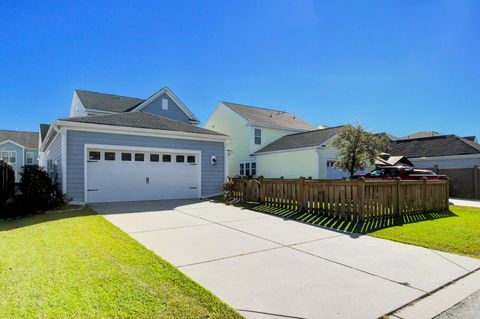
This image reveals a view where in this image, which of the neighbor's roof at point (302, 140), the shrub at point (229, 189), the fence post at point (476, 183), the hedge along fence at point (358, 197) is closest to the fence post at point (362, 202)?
the hedge along fence at point (358, 197)

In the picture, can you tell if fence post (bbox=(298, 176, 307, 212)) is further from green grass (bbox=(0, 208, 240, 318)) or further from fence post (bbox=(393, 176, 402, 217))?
green grass (bbox=(0, 208, 240, 318))

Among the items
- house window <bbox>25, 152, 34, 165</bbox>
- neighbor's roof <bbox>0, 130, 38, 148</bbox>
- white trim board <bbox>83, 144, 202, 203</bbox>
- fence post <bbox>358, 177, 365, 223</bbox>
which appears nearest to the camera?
fence post <bbox>358, 177, 365, 223</bbox>

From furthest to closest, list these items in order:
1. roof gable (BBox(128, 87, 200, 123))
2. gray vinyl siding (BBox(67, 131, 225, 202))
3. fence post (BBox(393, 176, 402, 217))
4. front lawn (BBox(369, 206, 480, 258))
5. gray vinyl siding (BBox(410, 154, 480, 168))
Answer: roof gable (BBox(128, 87, 200, 123)) → gray vinyl siding (BBox(410, 154, 480, 168)) → gray vinyl siding (BBox(67, 131, 225, 202)) → fence post (BBox(393, 176, 402, 217)) → front lawn (BBox(369, 206, 480, 258))

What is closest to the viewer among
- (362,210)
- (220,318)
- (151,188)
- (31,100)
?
(220,318)

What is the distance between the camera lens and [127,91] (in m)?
25.3

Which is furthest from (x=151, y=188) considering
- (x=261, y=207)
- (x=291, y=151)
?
(x=291, y=151)

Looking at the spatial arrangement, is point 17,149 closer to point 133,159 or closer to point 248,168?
point 248,168

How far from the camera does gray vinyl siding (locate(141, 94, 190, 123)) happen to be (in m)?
22.8

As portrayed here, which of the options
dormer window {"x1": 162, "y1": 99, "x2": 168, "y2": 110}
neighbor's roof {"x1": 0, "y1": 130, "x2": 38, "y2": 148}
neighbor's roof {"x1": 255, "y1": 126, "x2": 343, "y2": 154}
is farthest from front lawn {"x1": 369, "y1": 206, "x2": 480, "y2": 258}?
neighbor's roof {"x1": 0, "y1": 130, "x2": 38, "y2": 148}

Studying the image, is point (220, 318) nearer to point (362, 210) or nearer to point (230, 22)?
point (362, 210)

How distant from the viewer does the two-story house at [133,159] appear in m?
11.1

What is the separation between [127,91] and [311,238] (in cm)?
2383

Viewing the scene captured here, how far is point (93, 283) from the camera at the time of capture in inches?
132

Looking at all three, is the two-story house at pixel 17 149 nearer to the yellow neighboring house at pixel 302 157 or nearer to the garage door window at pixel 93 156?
the garage door window at pixel 93 156
